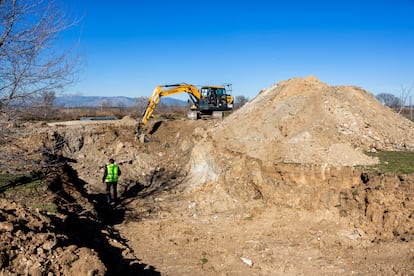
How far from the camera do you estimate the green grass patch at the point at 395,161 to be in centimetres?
903

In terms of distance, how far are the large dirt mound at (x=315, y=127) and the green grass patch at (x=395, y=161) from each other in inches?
15.2

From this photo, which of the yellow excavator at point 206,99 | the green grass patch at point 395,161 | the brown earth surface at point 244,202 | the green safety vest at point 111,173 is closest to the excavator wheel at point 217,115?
the yellow excavator at point 206,99

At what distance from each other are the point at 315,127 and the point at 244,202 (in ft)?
12.7

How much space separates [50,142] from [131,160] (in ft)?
12.3

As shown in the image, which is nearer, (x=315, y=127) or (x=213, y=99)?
(x=315, y=127)

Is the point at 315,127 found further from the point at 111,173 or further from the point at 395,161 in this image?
the point at 111,173

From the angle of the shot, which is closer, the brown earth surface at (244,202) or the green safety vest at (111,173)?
the brown earth surface at (244,202)

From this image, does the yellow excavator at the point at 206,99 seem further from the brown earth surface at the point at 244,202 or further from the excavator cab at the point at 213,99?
the brown earth surface at the point at 244,202

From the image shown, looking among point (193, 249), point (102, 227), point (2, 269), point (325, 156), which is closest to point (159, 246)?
point (193, 249)

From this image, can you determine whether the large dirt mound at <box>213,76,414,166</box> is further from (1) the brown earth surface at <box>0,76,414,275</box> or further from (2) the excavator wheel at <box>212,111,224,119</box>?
(2) the excavator wheel at <box>212,111,224,119</box>

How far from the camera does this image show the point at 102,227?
8562 mm

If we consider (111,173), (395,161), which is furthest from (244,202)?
(395,161)

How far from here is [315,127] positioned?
39.9 feet

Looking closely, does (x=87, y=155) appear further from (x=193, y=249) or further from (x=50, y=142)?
(x=193, y=249)
